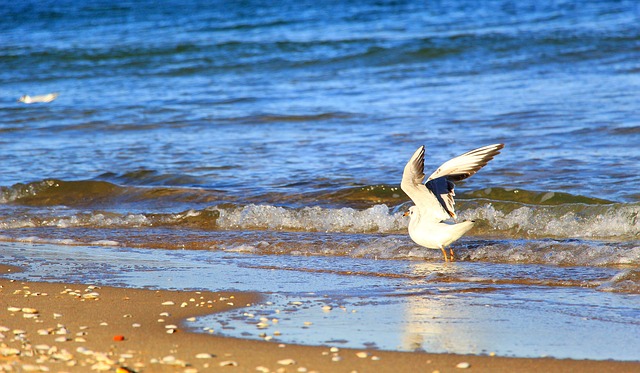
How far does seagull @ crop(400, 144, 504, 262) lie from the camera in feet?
20.0

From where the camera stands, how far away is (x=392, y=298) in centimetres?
489

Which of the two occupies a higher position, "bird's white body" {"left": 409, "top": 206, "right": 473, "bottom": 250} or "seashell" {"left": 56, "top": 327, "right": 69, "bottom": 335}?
"seashell" {"left": 56, "top": 327, "right": 69, "bottom": 335}

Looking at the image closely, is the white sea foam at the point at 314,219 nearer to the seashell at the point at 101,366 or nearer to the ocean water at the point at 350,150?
the ocean water at the point at 350,150

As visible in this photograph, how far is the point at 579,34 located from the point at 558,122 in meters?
7.58

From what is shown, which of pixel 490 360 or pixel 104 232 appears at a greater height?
pixel 490 360

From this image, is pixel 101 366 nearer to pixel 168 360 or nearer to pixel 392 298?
pixel 168 360

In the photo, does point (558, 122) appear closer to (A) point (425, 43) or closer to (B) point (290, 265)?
(B) point (290, 265)

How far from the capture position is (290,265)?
6023mm

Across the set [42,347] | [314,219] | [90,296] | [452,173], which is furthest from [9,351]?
[314,219]

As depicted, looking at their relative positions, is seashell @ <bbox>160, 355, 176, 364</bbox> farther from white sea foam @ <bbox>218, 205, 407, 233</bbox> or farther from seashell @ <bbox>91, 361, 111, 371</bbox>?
white sea foam @ <bbox>218, 205, 407, 233</bbox>

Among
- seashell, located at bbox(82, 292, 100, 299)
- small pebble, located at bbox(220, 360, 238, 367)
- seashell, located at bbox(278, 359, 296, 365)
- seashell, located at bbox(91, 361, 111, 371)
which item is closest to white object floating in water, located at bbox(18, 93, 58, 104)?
seashell, located at bbox(82, 292, 100, 299)

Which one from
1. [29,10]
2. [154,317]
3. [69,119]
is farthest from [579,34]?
[29,10]

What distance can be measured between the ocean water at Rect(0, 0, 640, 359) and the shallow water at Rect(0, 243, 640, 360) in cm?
4

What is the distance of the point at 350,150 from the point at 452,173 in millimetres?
3681
